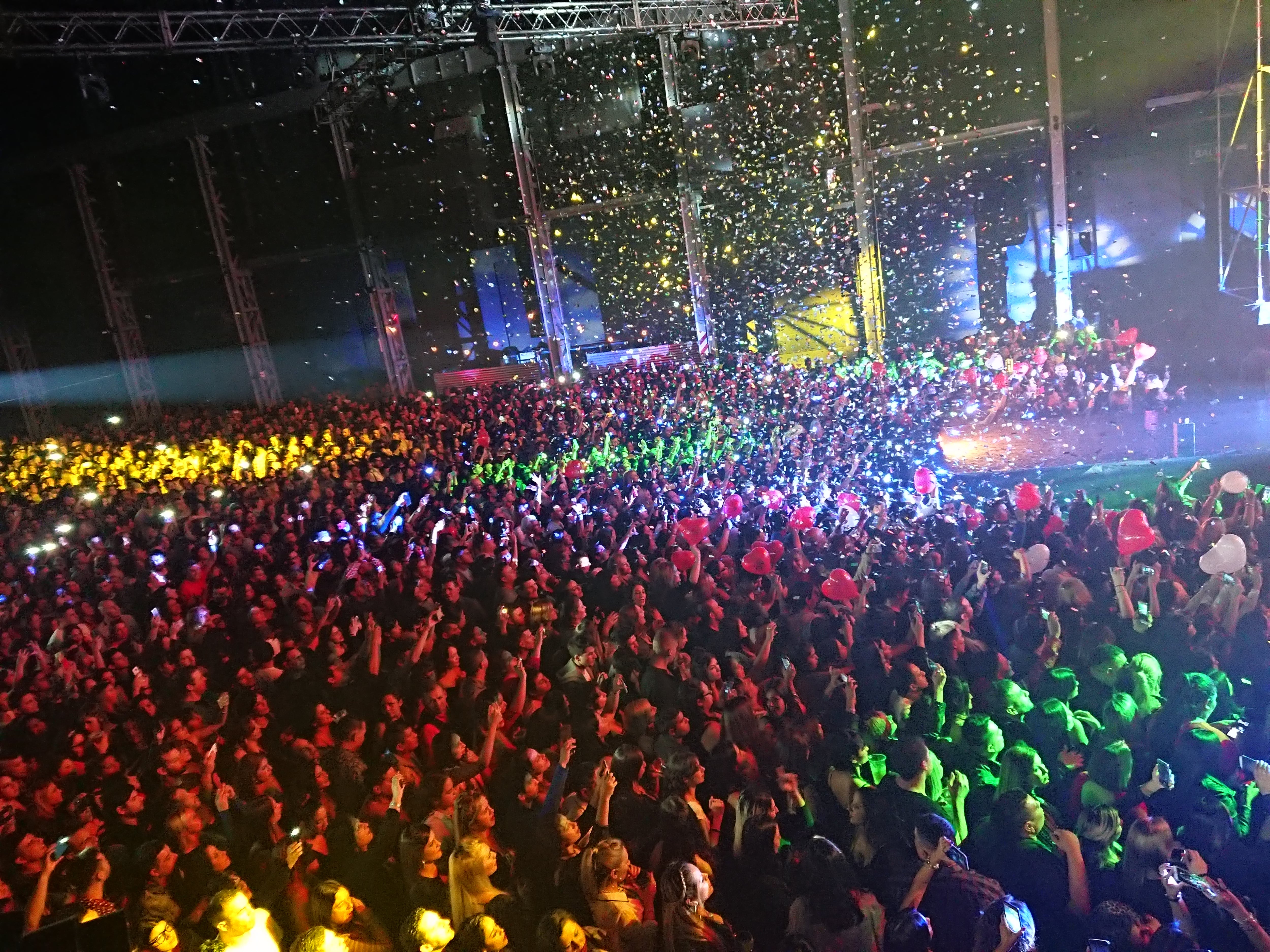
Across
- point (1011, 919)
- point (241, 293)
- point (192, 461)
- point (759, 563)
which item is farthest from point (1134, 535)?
point (241, 293)

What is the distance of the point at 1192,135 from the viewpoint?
12812mm

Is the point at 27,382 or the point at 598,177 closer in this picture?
the point at 598,177

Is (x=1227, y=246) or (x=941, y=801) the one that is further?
(x=1227, y=246)

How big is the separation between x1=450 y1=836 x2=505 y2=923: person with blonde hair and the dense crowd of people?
0.01 m

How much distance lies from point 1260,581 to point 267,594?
6800 mm

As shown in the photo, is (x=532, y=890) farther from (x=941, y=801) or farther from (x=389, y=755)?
(x=941, y=801)

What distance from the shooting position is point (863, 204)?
1565 cm

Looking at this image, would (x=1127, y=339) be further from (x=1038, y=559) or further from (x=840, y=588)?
(x=840, y=588)

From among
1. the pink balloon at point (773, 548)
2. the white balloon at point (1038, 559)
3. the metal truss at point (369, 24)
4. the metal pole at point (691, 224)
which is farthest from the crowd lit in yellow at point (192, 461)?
the metal pole at point (691, 224)

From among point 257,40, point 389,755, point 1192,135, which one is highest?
point 257,40

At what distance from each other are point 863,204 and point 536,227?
681 centimetres

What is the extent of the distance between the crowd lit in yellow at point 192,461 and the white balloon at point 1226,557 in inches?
322

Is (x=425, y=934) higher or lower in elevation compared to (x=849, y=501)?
lower

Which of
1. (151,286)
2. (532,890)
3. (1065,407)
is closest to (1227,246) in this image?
(1065,407)
